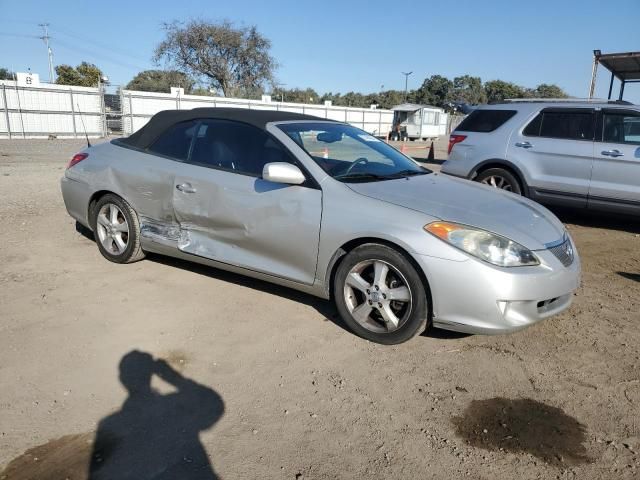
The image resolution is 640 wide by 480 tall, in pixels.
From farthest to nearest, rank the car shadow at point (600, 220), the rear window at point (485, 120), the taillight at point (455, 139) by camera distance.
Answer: the taillight at point (455, 139) < the rear window at point (485, 120) < the car shadow at point (600, 220)

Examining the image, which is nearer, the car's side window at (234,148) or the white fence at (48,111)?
the car's side window at (234,148)

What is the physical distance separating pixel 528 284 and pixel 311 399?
155 cm

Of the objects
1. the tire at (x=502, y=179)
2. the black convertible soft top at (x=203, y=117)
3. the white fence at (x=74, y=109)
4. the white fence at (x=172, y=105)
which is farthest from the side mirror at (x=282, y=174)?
the white fence at (x=74, y=109)

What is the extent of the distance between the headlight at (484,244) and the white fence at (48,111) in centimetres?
2258

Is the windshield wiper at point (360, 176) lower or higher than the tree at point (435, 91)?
lower

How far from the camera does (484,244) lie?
10.9 ft

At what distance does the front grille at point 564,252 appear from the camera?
357cm

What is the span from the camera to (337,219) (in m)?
3.67

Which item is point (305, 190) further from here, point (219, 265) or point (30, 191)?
point (30, 191)

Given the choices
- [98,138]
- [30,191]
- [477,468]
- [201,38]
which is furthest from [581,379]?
[201,38]

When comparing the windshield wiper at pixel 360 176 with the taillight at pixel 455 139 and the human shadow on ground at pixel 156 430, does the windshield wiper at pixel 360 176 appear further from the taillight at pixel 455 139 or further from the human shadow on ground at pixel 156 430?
the taillight at pixel 455 139

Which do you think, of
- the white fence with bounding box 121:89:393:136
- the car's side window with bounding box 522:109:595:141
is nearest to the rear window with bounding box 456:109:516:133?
the car's side window with bounding box 522:109:595:141

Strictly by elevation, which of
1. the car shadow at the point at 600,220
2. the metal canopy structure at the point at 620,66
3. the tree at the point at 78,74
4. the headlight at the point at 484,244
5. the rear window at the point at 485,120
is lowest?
the car shadow at the point at 600,220

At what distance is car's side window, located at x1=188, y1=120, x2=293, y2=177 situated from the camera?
13.7 ft
